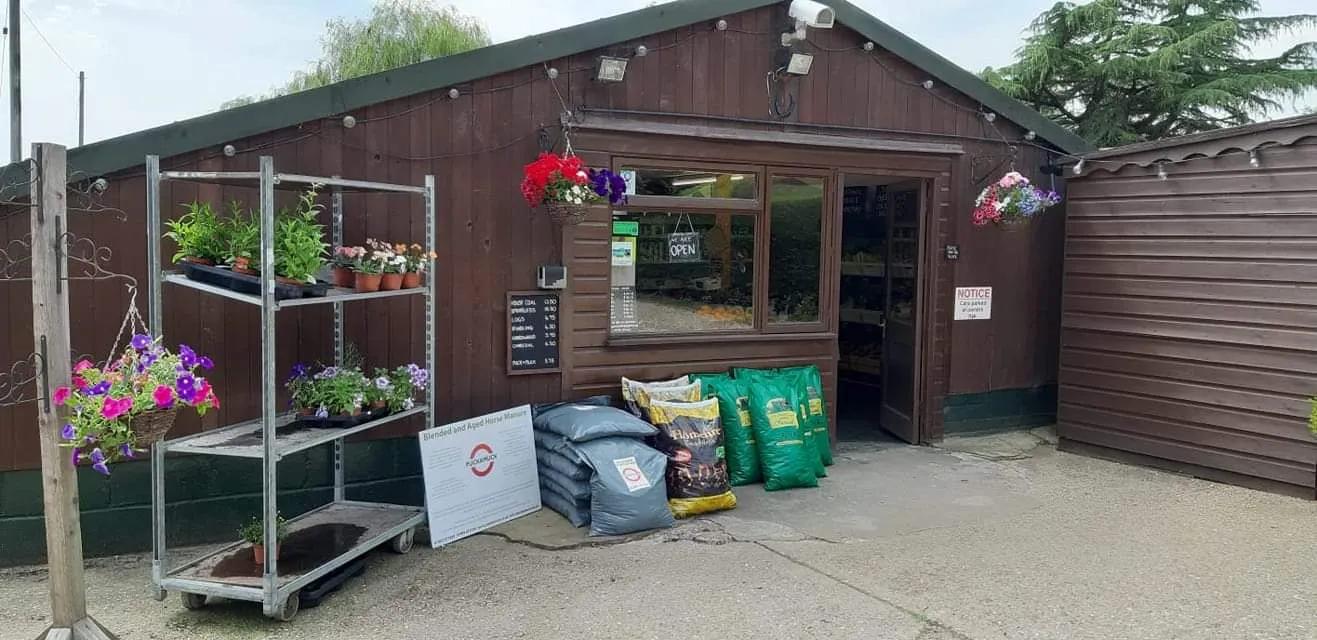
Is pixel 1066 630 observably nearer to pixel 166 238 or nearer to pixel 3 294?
pixel 166 238

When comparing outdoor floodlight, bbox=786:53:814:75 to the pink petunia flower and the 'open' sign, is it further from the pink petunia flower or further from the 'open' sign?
the pink petunia flower

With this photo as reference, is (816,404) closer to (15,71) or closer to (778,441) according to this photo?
(778,441)

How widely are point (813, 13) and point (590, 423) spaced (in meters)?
3.03

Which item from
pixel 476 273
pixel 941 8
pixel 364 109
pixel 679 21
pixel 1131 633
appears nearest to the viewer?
pixel 1131 633

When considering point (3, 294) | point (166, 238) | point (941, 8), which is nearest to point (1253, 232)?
point (166, 238)

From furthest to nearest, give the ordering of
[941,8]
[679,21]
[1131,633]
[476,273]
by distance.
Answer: [941,8] → [679,21] → [476,273] → [1131,633]

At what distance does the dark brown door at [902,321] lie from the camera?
7.11 meters

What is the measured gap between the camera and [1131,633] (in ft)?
12.2

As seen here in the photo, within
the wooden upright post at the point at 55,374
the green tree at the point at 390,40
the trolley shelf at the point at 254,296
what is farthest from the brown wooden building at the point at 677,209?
the green tree at the point at 390,40

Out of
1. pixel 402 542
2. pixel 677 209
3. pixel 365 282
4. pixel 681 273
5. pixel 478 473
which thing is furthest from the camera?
pixel 681 273

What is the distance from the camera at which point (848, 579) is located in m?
4.32

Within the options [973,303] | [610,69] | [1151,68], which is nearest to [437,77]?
[610,69]

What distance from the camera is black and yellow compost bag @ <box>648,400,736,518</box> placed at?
5.24 meters

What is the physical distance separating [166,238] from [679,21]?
10.7 ft
